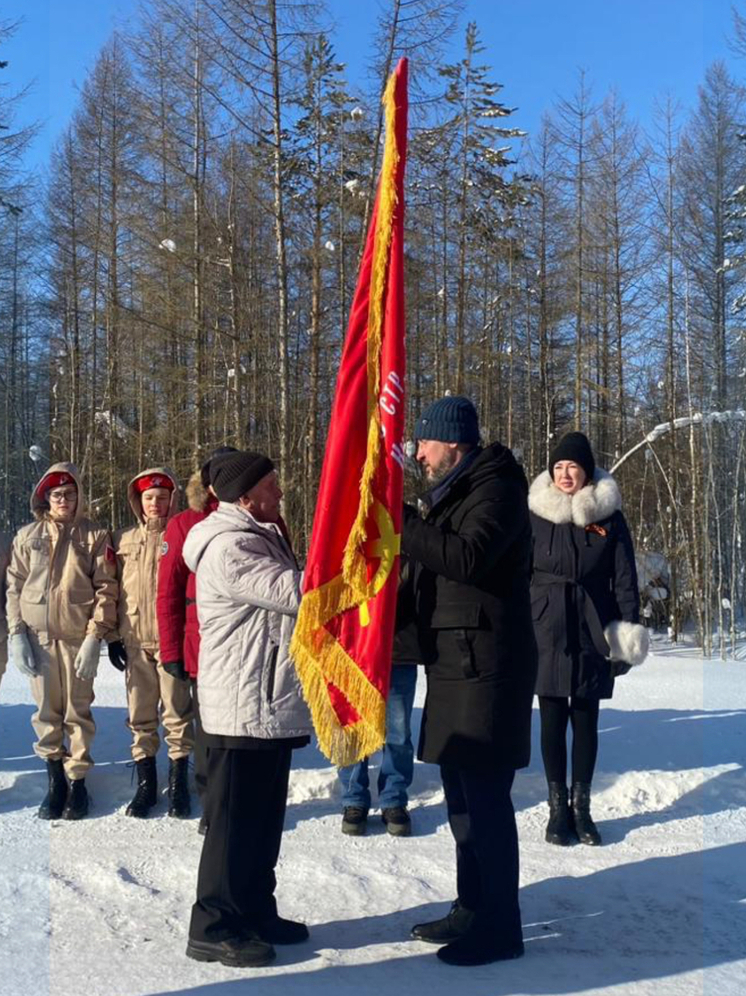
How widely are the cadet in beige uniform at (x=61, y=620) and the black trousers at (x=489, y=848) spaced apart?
247 cm

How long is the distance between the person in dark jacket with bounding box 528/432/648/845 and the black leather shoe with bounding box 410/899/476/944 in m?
1.31

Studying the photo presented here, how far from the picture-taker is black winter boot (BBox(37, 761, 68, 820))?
211 inches

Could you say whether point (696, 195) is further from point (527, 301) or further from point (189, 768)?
point (189, 768)

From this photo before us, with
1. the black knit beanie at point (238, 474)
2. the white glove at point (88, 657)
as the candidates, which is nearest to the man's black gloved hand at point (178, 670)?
the white glove at point (88, 657)

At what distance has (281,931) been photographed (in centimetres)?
379

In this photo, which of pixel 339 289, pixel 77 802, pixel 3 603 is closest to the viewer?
pixel 77 802

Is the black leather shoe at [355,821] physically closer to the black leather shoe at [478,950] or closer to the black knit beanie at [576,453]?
the black leather shoe at [478,950]

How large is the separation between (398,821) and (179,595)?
5.51ft

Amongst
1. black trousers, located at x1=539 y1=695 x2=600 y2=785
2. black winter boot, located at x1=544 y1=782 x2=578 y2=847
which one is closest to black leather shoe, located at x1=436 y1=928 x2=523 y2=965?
black winter boot, located at x1=544 y1=782 x2=578 y2=847

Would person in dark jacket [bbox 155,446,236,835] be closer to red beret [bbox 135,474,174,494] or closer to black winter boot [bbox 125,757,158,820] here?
black winter boot [bbox 125,757,158,820]

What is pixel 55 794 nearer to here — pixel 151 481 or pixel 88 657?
pixel 88 657

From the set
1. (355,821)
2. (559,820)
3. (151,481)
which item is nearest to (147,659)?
(151,481)

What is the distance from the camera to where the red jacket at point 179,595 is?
5238 mm

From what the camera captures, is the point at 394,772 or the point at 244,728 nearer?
the point at 244,728
